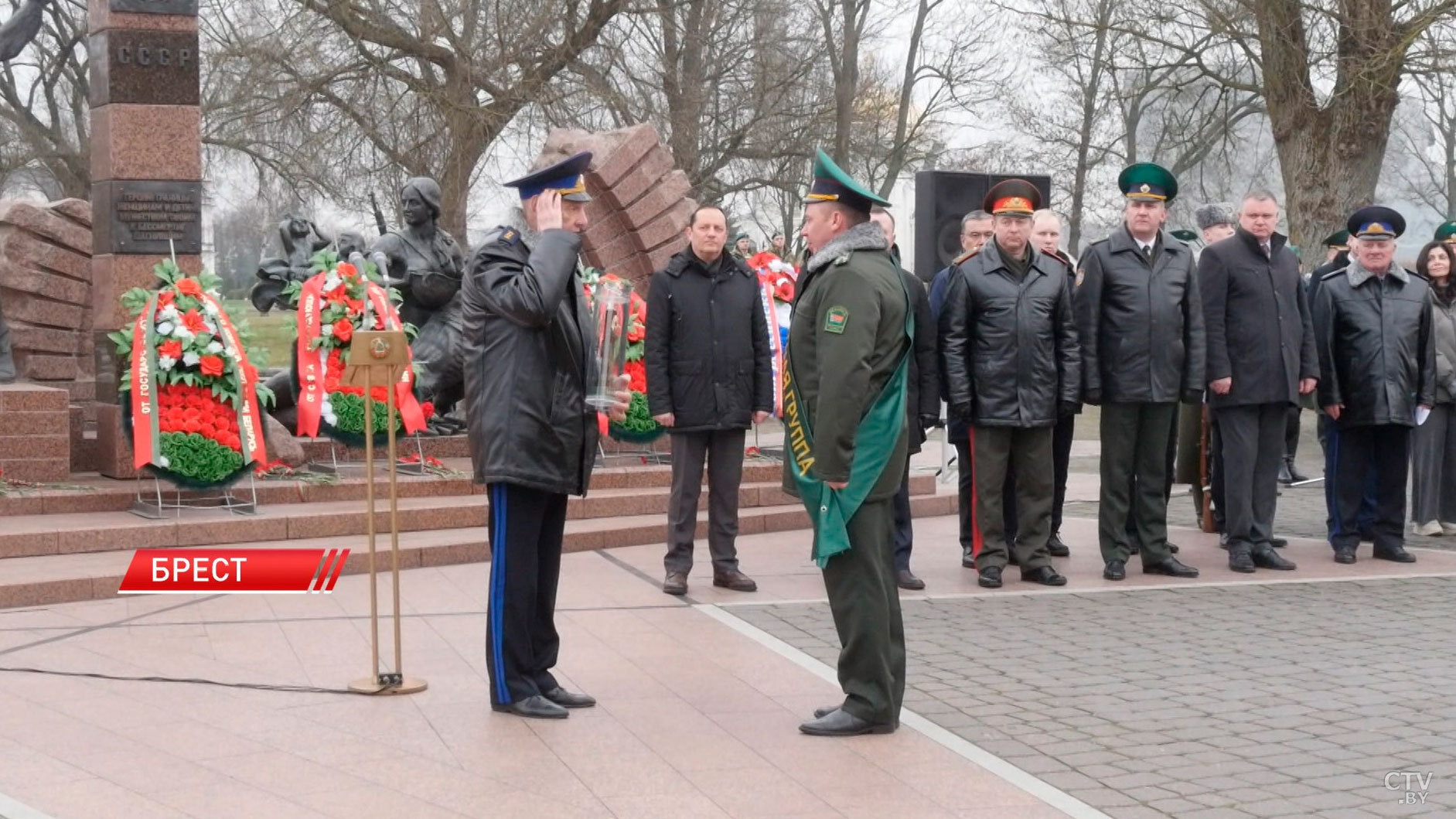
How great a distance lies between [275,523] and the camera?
9578 mm

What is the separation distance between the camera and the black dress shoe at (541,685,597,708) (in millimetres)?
6117

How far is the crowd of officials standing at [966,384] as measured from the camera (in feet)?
19.0

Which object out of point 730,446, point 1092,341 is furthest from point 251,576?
point 1092,341

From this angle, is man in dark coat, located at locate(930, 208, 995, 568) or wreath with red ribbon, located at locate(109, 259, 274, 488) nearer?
man in dark coat, located at locate(930, 208, 995, 568)

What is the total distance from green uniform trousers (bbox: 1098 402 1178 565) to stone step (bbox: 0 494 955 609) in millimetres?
2192

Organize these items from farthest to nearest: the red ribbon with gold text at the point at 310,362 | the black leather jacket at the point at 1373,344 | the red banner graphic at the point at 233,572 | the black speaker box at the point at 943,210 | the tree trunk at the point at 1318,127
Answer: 1. the tree trunk at the point at 1318,127
2. the black speaker box at the point at 943,210
3. the red ribbon with gold text at the point at 310,362
4. the black leather jacket at the point at 1373,344
5. the red banner graphic at the point at 233,572

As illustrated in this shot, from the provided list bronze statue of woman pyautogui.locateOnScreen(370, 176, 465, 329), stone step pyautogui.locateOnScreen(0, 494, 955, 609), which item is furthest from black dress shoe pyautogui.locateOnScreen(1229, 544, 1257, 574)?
bronze statue of woman pyautogui.locateOnScreen(370, 176, 465, 329)

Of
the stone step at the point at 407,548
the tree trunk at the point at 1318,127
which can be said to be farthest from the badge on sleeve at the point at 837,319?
the tree trunk at the point at 1318,127

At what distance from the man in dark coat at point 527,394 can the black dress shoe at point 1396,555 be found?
5935mm

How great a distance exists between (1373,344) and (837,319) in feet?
17.9

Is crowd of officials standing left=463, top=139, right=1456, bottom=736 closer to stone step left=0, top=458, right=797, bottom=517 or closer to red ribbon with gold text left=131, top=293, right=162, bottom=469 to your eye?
stone step left=0, top=458, right=797, bottom=517

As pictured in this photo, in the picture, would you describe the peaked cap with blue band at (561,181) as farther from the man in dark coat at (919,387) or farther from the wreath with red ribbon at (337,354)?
→ the wreath with red ribbon at (337,354)

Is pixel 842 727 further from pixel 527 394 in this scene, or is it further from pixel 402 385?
pixel 402 385

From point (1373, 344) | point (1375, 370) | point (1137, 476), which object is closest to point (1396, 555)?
point (1375, 370)
